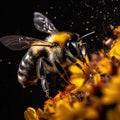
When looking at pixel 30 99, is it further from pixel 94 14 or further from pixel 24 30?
pixel 94 14

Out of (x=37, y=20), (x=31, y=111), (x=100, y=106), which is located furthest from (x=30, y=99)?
(x=100, y=106)

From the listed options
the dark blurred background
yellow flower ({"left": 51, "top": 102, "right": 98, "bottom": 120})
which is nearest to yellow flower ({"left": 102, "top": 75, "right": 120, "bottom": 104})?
yellow flower ({"left": 51, "top": 102, "right": 98, "bottom": 120})

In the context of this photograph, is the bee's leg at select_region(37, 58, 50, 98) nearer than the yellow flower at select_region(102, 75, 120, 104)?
No

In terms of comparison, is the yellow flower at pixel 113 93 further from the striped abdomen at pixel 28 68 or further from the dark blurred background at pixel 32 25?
the dark blurred background at pixel 32 25

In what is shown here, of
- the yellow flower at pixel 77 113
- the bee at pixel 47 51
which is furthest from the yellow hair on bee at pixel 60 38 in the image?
the yellow flower at pixel 77 113

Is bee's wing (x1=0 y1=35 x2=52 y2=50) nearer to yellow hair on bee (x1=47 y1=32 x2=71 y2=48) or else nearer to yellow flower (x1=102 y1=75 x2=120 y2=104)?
yellow hair on bee (x1=47 y1=32 x2=71 y2=48)
